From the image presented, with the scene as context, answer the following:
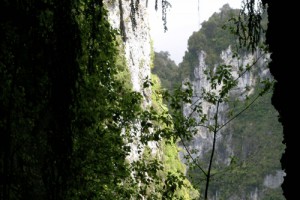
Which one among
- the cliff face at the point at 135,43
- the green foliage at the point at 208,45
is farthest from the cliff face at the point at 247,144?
the cliff face at the point at 135,43

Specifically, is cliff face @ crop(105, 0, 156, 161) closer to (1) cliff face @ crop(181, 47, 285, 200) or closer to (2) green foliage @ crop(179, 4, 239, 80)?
(1) cliff face @ crop(181, 47, 285, 200)

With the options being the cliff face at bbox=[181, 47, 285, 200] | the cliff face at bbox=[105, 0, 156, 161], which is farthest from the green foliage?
the cliff face at bbox=[105, 0, 156, 161]

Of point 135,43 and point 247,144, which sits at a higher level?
point 247,144

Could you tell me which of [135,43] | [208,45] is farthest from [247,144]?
[135,43]

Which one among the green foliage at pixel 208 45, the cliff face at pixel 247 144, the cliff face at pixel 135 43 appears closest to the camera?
the cliff face at pixel 135 43

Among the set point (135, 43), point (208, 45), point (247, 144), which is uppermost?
point (208, 45)

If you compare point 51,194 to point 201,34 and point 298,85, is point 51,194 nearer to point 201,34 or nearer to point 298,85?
point 298,85

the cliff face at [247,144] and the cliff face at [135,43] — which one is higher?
the cliff face at [247,144]

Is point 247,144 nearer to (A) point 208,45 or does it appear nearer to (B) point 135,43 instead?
(A) point 208,45

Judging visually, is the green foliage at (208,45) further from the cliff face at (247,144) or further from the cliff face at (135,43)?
the cliff face at (135,43)

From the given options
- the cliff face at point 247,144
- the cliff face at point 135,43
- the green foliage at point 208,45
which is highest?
the green foliage at point 208,45

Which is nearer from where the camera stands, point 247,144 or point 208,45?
point 247,144

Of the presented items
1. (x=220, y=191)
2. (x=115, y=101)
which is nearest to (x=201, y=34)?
(x=220, y=191)

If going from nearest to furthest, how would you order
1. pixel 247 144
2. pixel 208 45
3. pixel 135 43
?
pixel 135 43 < pixel 247 144 < pixel 208 45
